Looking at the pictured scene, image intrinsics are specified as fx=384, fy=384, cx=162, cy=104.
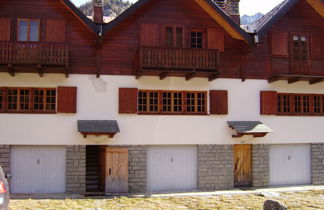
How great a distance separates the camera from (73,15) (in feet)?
57.3

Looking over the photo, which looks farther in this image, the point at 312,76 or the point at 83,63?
the point at 312,76

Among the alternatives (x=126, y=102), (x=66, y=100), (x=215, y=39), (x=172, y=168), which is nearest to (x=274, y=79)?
(x=215, y=39)

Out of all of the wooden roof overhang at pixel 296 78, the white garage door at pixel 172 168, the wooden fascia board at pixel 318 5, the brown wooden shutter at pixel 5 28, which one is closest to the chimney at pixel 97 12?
the brown wooden shutter at pixel 5 28

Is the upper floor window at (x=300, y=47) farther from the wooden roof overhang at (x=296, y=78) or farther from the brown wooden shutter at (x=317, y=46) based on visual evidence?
the wooden roof overhang at (x=296, y=78)

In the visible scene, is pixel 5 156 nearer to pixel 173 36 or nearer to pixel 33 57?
pixel 33 57

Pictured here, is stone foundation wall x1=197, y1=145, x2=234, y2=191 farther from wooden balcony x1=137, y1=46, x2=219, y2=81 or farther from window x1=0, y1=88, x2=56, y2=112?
window x1=0, y1=88, x2=56, y2=112

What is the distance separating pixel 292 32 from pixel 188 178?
9105 mm

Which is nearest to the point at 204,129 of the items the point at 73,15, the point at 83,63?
the point at 83,63

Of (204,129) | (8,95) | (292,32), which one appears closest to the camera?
(8,95)

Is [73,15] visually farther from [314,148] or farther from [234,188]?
[314,148]

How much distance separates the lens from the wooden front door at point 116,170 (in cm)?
1728

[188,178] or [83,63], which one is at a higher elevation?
[83,63]

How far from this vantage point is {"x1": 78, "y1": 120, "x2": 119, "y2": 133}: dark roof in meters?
16.3

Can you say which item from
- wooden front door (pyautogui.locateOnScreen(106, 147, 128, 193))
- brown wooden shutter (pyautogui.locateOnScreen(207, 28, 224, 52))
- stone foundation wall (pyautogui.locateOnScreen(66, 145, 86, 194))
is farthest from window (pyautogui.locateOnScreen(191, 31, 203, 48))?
stone foundation wall (pyautogui.locateOnScreen(66, 145, 86, 194))
